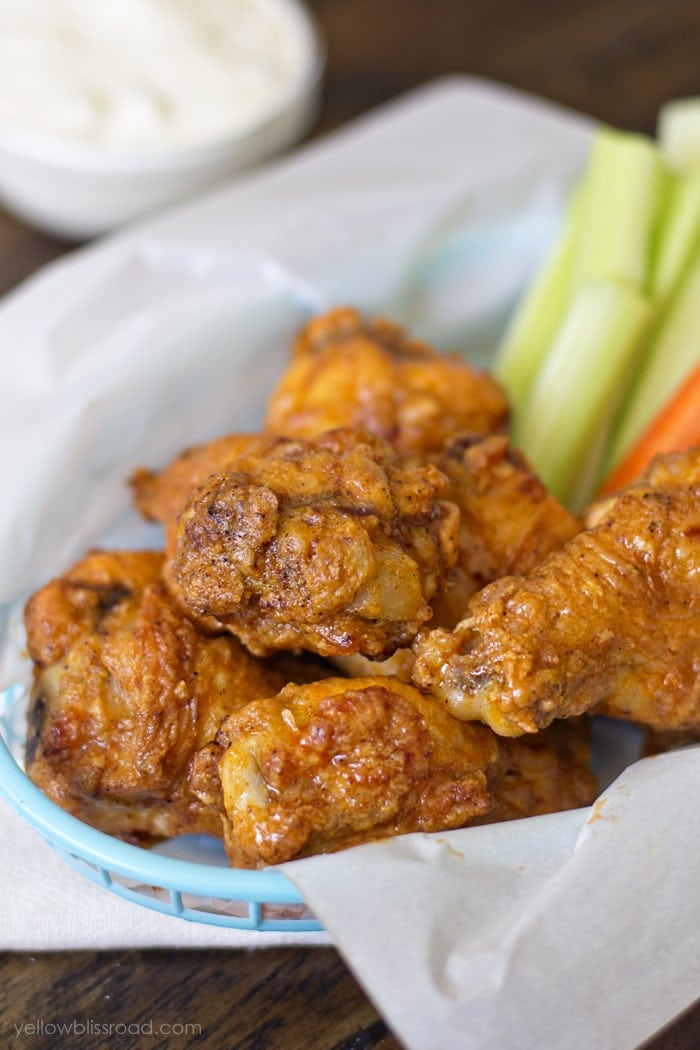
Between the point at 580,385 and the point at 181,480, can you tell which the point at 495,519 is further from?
the point at 580,385

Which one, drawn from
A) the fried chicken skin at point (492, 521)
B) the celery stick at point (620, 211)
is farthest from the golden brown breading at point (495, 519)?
the celery stick at point (620, 211)

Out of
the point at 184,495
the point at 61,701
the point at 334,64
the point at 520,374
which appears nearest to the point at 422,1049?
the point at 61,701

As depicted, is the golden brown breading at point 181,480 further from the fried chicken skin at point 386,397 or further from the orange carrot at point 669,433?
the orange carrot at point 669,433

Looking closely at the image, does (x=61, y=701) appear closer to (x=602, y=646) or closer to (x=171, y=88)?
(x=602, y=646)

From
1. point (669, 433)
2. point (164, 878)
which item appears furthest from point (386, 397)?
point (164, 878)

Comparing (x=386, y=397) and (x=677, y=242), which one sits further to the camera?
(x=677, y=242)

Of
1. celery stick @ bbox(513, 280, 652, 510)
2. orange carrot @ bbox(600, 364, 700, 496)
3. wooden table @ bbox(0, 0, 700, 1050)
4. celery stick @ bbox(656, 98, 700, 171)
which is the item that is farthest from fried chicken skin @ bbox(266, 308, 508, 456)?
wooden table @ bbox(0, 0, 700, 1050)
